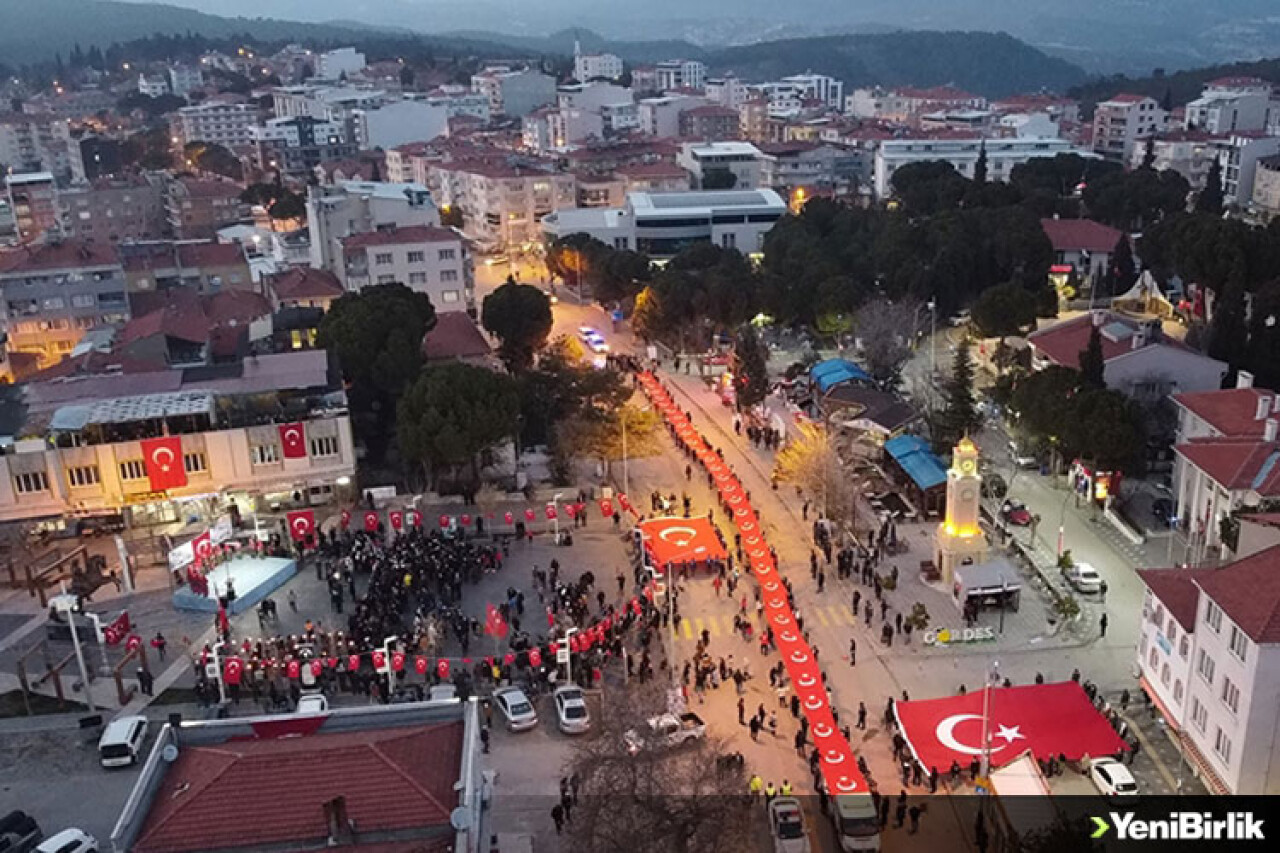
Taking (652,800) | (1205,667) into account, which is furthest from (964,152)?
(652,800)

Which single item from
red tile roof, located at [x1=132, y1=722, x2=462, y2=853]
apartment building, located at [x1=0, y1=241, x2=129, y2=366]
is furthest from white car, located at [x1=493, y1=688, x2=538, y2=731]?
apartment building, located at [x1=0, y1=241, x2=129, y2=366]

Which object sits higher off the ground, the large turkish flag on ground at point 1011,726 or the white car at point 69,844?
the white car at point 69,844

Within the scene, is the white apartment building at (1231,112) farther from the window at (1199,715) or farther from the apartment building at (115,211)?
the window at (1199,715)

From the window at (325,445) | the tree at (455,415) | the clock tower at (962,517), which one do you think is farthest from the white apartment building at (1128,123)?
the window at (325,445)

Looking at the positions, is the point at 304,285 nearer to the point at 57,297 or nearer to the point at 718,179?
the point at 57,297

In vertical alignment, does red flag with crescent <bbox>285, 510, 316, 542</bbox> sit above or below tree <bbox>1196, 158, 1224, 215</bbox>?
below

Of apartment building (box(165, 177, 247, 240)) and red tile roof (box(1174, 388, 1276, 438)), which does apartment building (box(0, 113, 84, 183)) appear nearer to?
apartment building (box(165, 177, 247, 240))
